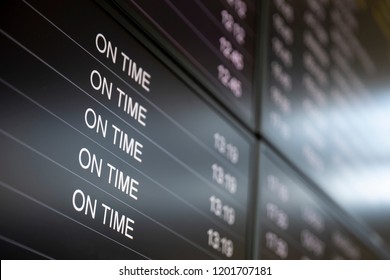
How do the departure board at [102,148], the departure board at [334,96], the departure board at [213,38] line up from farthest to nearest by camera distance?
1. the departure board at [334,96]
2. the departure board at [213,38]
3. the departure board at [102,148]

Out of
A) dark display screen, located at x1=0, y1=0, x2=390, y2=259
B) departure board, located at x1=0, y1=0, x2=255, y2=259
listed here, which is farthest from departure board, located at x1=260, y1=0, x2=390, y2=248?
departure board, located at x1=0, y1=0, x2=255, y2=259

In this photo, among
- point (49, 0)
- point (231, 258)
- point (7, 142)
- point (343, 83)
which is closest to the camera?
point (7, 142)

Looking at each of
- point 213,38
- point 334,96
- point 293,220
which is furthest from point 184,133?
point 334,96

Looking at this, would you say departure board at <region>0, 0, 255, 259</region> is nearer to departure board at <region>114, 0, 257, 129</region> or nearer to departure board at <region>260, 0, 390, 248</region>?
departure board at <region>114, 0, 257, 129</region>

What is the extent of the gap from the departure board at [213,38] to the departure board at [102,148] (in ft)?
0.11

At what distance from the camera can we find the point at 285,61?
5.51 ft

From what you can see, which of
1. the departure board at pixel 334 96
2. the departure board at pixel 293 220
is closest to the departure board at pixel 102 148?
the departure board at pixel 293 220

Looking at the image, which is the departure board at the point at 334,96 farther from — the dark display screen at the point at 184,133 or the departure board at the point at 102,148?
the departure board at the point at 102,148

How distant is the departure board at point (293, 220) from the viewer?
59.2 inches

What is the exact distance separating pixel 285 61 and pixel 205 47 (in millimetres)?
346

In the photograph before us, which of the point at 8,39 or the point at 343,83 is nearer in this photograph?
the point at 8,39

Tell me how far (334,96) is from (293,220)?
0.43 meters
